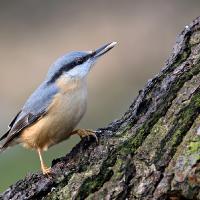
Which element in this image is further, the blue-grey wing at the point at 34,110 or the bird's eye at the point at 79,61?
the bird's eye at the point at 79,61

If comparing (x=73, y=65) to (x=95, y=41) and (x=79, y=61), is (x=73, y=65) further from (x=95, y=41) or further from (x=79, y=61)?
(x=95, y=41)

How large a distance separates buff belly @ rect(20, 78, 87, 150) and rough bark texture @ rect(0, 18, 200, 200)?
0.59 metres

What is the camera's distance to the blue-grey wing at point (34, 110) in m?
5.07

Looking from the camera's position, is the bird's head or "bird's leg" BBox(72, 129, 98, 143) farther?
the bird's head

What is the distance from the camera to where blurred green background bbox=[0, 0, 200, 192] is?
12781mm

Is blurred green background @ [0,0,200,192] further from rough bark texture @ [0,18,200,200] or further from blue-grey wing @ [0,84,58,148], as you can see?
rough bark texture @ [0,18,200,200]

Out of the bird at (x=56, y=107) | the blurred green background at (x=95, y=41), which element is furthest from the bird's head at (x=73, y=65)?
the blurred green background at (x=95, y=41)

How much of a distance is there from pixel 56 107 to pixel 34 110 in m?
0.23

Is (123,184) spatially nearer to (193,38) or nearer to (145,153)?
(145,153)

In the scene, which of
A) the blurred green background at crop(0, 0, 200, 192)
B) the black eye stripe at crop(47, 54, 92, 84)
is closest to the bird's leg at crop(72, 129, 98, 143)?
the black eye stripe at crop(47, 54, 92, 84)

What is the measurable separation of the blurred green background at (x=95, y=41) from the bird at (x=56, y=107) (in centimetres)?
593

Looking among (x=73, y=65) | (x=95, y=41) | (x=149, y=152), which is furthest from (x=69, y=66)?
(x=95, y=41)

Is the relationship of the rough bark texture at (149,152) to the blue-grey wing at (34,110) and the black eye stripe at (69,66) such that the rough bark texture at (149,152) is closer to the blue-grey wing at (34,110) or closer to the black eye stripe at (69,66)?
the blue-grey wing at (34,110)

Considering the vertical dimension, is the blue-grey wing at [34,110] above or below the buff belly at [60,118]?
above
